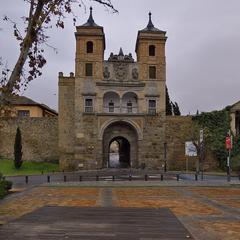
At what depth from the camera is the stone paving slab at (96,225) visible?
982cm

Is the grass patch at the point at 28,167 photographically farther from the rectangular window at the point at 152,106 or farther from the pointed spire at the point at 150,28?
the pointed spire at the point at 150,28

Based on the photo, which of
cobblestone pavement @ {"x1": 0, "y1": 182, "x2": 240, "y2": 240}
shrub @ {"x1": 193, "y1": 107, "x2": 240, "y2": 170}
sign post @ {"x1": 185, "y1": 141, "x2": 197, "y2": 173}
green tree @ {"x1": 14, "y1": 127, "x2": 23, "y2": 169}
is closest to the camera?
cobblestone pavement @ {"x1": 0, "y1": 182, "x2": 240, "y2": 240}

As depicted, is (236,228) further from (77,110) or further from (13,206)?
(77,110)

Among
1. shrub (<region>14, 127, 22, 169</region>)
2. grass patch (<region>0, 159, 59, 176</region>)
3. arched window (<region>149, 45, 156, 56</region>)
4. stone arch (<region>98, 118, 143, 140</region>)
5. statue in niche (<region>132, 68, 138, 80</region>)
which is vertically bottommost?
grass patch (<region>0, 159, 59, 176</region>)

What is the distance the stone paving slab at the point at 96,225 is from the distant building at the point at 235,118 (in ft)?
125

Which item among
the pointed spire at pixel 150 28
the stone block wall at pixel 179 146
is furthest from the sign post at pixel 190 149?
the pointed spire at pixel 150 28

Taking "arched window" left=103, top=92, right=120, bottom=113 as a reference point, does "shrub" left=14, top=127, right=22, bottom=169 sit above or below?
below

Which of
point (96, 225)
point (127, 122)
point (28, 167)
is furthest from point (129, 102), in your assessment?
point (96, 225)

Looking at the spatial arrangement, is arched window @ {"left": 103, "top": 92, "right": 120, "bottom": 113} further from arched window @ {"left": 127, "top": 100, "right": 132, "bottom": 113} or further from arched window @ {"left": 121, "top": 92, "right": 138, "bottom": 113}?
arched window @ {"left": 127, "top": 100, "right": 132, "bottom": 113}

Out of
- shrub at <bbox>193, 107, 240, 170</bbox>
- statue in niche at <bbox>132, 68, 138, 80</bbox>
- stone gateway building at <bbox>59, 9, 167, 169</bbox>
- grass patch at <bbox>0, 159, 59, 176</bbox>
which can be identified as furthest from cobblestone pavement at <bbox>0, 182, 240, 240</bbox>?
statue in niche at <bbox>132, 68, 138, 80</bbox>

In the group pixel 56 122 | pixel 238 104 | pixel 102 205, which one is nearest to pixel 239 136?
pixel 238 104

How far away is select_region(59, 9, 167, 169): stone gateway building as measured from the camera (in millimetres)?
49031

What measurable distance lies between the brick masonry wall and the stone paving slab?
38.9 m

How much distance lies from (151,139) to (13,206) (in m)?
34.3
